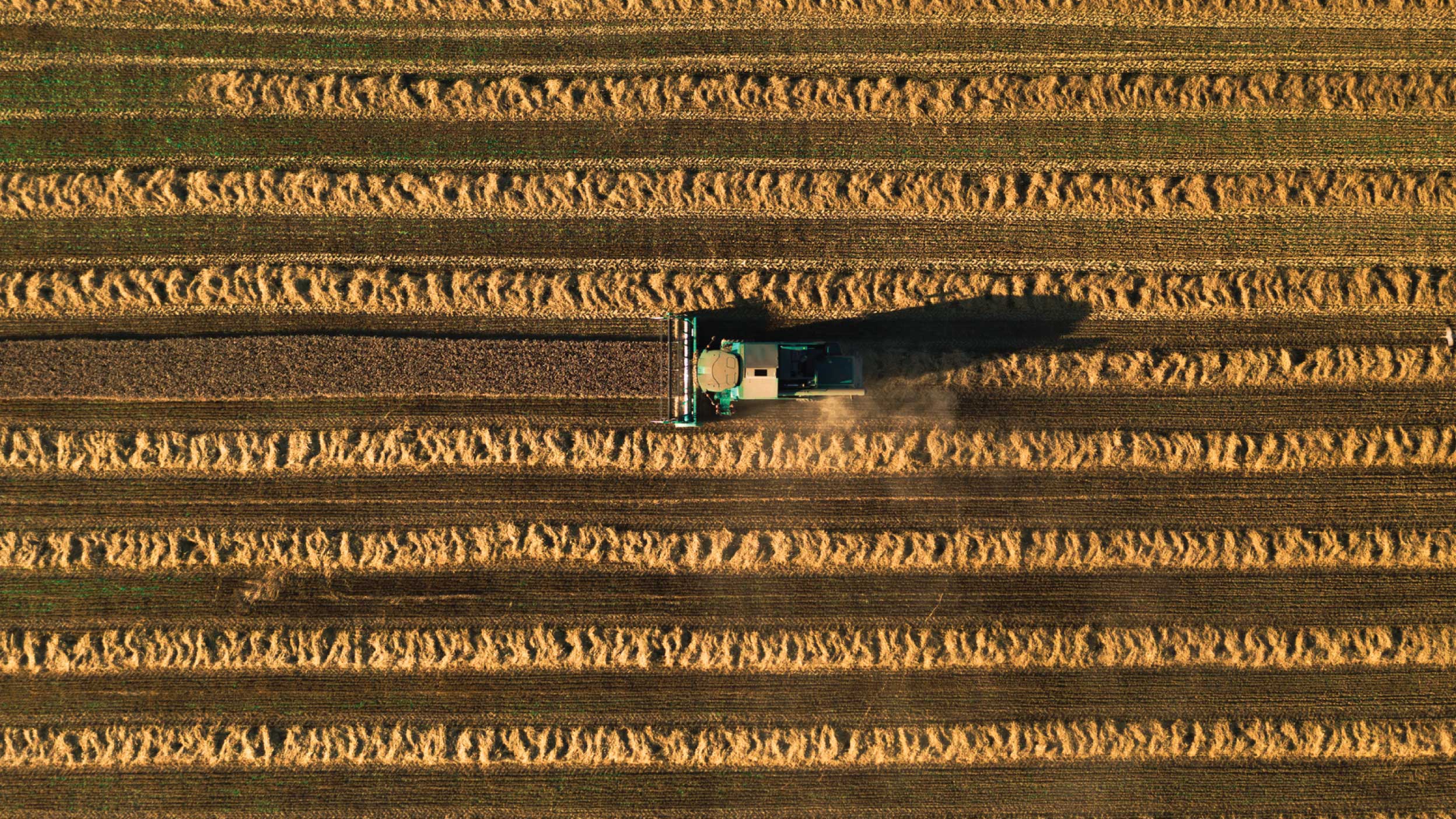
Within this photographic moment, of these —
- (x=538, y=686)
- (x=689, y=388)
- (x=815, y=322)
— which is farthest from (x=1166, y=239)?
(x=538, y=686)

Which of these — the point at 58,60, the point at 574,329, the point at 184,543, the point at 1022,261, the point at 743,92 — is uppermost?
the point at 58,60

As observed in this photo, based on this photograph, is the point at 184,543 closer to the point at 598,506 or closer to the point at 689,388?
the point at 598,506

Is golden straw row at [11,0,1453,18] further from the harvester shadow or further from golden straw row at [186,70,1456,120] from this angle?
the harvester shadow

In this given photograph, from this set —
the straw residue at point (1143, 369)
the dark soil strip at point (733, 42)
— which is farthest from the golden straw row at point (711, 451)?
the dark soil strip at point (733, 42)

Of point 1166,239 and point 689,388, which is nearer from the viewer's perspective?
point 689,388

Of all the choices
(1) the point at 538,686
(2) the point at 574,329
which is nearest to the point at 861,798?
(1) the point at 538,686

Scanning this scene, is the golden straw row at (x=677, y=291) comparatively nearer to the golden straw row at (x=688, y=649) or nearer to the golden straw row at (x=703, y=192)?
the golden straw row at (x=703, y=192)

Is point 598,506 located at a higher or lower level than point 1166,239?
lower
